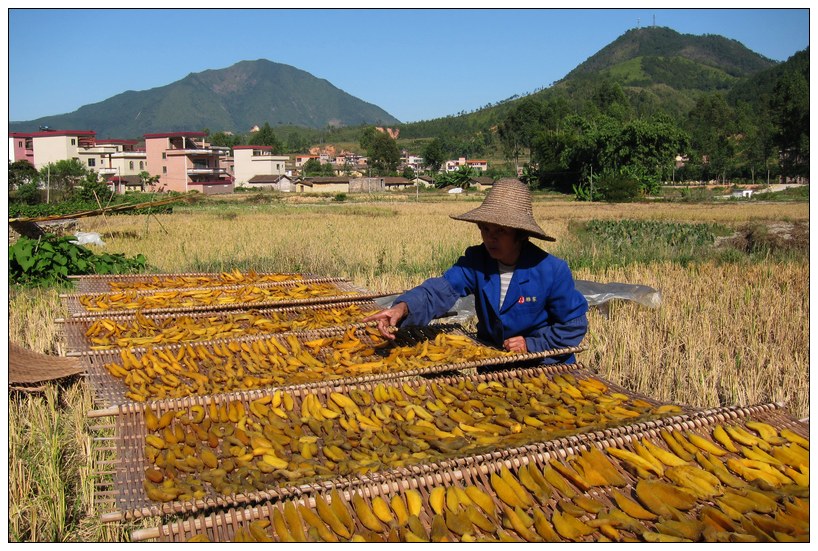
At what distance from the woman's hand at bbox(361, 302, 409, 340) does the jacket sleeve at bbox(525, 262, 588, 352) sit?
Answer: 813mm

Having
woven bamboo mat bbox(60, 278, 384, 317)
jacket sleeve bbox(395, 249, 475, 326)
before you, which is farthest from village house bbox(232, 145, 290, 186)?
jacket sleeve bbox(395, 249, 475, 326)

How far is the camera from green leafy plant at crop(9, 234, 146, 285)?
9586mm

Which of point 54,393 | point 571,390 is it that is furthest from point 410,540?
point 54,393

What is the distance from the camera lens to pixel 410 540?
2455mm

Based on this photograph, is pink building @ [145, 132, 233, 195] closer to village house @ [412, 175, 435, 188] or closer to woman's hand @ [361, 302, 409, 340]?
village house @ [412, 175, 435, 188]

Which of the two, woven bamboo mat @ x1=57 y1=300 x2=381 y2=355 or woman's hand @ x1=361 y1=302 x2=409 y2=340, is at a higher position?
woman's hand @ x1=361 y1=302 x2=409 y2=340

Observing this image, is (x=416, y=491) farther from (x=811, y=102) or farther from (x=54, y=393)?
(x=811, y=102)

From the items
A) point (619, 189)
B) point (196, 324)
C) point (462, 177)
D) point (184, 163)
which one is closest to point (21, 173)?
point (184, 163)

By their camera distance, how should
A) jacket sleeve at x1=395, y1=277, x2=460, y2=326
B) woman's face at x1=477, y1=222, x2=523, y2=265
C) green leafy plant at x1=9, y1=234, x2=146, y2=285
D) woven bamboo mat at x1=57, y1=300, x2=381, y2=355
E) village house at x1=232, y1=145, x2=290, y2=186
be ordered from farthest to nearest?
1. village house at x1=232, y1=145, x2=290, y2=186
2. green leafy plant at x1=9, y1=234, x2=146, y2=285
3. woven bamboo mat at x1=57, y1=300, x2=381, y2=355
4. jacket sleeve at x1=395, y1=277, x2=460, y2=326
5. woman's face at x1=477, y1=222, x2=523, y2=265

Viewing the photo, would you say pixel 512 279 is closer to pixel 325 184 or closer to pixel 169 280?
pixel 169 280

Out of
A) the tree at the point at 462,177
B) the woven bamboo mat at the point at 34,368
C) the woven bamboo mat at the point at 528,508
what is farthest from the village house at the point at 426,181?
the woven bamboo mat at the point at 528,508

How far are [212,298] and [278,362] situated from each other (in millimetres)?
2052

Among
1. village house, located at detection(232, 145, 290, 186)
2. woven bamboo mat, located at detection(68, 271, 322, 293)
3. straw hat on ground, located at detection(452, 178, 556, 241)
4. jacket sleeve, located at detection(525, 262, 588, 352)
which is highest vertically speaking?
village house, located at detection(232, 145, 290, 186)

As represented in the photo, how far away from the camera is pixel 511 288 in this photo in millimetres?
4215
